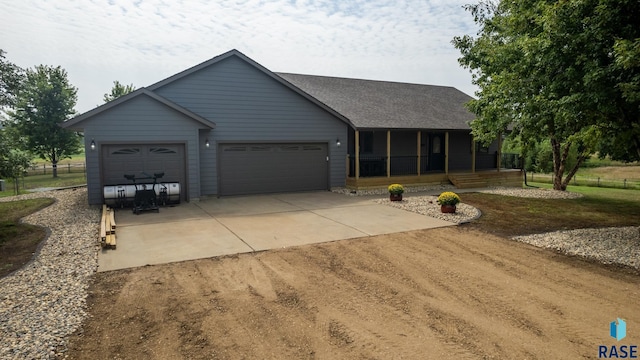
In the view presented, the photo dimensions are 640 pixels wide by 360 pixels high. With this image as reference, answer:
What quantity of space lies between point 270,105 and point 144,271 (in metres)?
10.0

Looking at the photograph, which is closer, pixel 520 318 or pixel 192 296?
pixel 520 318

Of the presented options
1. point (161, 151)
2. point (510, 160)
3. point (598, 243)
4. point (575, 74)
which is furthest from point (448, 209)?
point (510, 160)

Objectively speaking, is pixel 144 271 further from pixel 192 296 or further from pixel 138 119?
pixel 138 119

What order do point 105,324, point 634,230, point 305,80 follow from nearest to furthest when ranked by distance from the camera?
point 105,324 < point 634,230 < point 305,80

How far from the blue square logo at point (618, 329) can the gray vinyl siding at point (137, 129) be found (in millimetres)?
12163

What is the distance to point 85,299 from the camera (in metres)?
4.98

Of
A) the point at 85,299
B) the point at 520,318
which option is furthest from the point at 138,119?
the point at 520,318

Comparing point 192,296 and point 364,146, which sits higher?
point 364,146

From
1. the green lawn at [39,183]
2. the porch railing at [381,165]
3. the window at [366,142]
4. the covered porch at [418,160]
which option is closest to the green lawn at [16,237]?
the green lawn at [39,183]

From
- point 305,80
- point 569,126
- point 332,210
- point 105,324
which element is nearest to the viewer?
point 105,324

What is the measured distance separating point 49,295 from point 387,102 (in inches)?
669

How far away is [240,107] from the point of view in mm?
14547

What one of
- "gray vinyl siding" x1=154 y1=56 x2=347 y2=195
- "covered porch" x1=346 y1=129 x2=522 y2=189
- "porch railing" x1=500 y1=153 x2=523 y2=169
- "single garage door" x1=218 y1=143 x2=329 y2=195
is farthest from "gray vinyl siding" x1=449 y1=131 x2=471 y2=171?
"gray vinyl siding" x1=154 y1=56 x2=347 y2=195

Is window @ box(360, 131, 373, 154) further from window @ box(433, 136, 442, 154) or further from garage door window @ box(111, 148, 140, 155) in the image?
garage door window @ box(111, 148, 140, 155)
